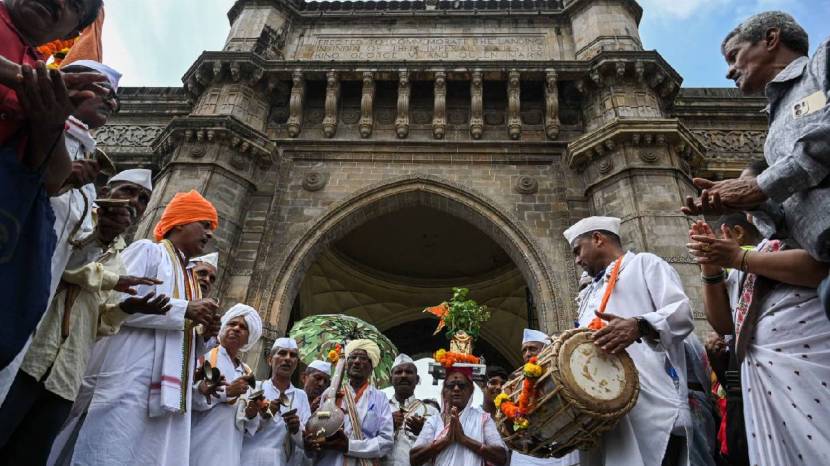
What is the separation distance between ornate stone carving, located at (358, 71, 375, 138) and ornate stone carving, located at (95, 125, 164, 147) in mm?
4574

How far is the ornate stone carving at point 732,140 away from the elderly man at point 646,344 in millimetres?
8045

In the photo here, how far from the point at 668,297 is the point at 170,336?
2.83 m

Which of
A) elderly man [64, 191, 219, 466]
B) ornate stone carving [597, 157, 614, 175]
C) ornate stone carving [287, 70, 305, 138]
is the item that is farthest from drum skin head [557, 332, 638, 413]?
ornate stone carving [287, 70, 305, 138]

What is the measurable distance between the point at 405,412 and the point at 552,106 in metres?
6.64

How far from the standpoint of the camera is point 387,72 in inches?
385

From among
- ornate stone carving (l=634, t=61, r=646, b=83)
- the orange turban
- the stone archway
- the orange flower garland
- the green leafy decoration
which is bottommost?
the green leafy decoration

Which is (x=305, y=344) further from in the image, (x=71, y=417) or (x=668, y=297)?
(x=668, y=297)

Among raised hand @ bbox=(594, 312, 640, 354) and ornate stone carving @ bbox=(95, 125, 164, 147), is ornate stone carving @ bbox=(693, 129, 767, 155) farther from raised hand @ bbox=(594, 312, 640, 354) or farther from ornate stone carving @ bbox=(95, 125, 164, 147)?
ornate stone carving @ bbox=(95, 125, 164, 147)

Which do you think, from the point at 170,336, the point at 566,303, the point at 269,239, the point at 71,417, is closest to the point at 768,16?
the point at 170,336

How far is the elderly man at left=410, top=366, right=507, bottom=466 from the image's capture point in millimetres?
3848

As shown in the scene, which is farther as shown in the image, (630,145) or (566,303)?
(630,145)

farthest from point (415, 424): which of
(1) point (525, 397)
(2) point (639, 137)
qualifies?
(2) point (639, 137)

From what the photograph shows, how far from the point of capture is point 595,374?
238 cm

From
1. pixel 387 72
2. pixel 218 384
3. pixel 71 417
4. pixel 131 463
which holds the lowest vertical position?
pixel 131 463
